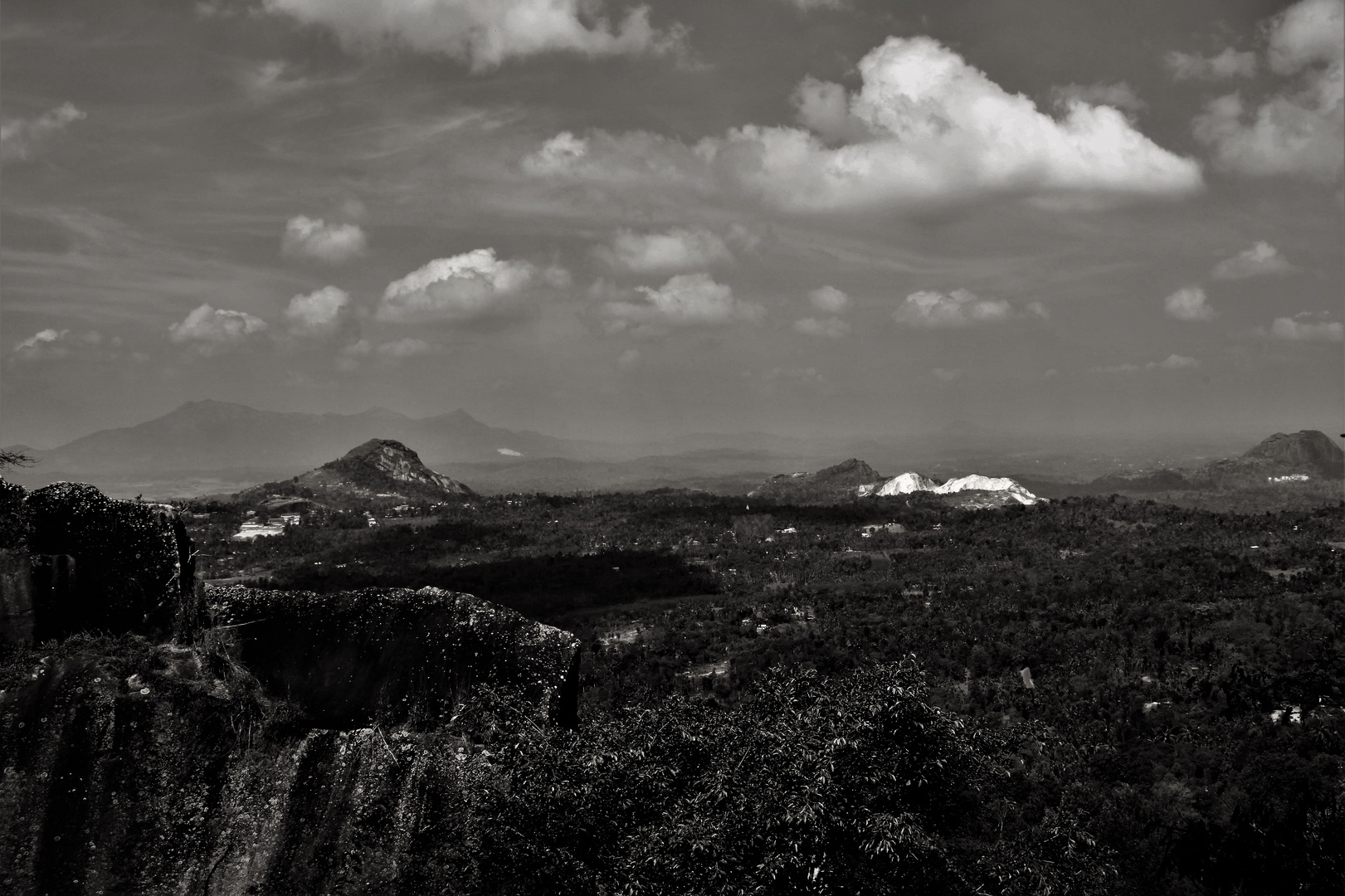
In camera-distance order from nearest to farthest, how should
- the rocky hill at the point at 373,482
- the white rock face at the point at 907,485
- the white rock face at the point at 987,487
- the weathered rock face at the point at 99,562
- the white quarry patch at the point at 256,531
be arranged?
the weathered rock face at the point at 99,562, the white quarry patch at the point at 256,531, the white rock face at the point at 987,487, the rocky hill at the point at 373,482, the white rock face at the point at 907,485

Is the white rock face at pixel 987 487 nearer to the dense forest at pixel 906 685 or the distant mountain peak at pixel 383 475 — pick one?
the dense forest at pixel 906 685

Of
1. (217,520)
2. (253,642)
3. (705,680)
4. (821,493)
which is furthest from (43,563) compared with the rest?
(821,493)

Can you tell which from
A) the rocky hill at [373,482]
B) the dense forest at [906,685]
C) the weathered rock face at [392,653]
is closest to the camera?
the dense forest at [906,685]

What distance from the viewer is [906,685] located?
45.7ft

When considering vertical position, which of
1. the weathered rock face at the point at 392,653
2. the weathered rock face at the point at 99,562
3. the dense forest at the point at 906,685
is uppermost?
the weathered rock face at the point at 99,562

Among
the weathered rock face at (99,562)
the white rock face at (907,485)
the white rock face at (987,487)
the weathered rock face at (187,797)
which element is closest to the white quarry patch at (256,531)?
the white rock face at (907,485)

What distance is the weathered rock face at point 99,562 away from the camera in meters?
16.8

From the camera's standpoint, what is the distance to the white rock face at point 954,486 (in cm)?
13762

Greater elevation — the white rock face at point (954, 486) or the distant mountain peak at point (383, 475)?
the distant mountain peak at point (383, 475)

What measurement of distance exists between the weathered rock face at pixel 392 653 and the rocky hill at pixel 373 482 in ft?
399

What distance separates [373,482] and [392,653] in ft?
451

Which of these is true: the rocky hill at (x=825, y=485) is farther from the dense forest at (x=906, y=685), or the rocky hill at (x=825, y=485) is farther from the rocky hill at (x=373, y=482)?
the rocky hill at (x=373, y=482)

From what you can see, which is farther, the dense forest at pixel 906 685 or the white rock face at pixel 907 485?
the white rock face at pixel 907 485

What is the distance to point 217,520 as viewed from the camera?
11231 cm
